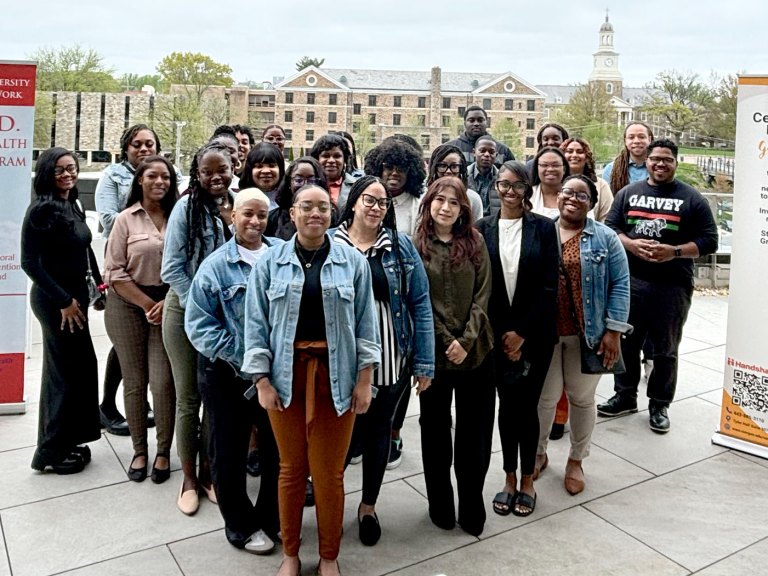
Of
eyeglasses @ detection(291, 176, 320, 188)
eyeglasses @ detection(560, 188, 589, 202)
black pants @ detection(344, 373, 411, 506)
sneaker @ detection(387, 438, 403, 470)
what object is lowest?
sneaker @ detection(387, 438, 403, 470)

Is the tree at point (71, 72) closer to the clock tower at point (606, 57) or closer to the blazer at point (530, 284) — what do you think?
the blazer at point (530, 284)

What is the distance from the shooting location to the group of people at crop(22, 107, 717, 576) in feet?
8.82

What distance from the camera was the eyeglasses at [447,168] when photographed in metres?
4.21

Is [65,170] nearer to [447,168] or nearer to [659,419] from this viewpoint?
[447,168]

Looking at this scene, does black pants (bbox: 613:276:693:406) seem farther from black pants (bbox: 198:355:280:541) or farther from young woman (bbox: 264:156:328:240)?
black pants (bbox: 198:355:280:541)

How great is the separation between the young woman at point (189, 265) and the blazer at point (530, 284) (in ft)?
4.44

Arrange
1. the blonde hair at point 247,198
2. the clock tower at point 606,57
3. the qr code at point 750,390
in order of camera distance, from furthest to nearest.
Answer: the clock tower at point 606,57
the qr code at point 750,390
the blonde hair at point 247,198

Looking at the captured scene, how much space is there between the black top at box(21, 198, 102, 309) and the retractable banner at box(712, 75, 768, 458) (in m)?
3.91

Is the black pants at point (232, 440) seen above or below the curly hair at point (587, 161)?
below

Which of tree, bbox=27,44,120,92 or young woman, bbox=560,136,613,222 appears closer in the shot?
young woman, bbox=560,136,613,222

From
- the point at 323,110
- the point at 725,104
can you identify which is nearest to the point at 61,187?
the point at 725,104

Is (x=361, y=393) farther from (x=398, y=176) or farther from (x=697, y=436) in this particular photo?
(x=697, y=436)

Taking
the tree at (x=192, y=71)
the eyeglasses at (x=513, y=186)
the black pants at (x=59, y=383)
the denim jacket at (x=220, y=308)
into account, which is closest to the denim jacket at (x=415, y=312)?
the denim jacket at (x=220, y=308)

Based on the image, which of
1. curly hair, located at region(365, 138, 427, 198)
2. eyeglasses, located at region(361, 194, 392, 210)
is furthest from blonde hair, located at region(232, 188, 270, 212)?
curly hair, located at region(365, 138, 427, 198)
